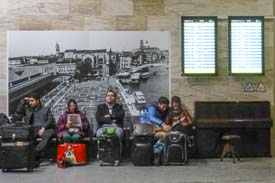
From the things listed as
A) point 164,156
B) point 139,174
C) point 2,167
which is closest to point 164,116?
point 164,156

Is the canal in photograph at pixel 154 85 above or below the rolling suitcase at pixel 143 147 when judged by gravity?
above

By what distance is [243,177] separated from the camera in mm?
6816

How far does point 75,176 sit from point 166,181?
4.35ft

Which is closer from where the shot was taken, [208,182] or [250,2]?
[208,182]

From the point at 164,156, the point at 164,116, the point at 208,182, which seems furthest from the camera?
the point at 164,116

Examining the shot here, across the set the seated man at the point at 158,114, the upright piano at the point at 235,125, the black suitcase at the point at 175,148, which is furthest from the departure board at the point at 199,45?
the black suitcase at the point at 175,148

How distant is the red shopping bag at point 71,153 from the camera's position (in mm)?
7867

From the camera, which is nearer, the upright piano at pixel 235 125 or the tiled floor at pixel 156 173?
the tiled floor at pixel 156 173

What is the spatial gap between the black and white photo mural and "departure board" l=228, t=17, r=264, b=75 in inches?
46.8

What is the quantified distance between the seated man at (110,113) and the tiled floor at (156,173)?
706 mm

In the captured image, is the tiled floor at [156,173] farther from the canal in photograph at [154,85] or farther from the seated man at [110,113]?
the canal in photograph at [154,85]

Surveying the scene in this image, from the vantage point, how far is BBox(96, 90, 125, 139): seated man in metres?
8.45

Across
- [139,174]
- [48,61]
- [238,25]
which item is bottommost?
[139,174]

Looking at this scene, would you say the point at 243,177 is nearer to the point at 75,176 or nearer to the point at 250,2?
the point at 75,176
